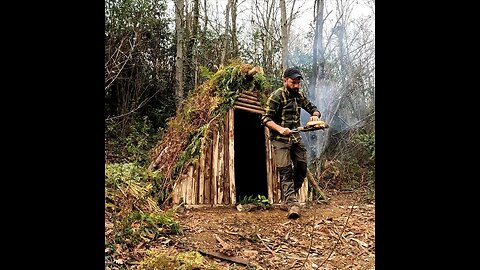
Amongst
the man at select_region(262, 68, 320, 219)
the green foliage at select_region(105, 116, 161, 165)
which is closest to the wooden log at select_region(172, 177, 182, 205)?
the man at select_region(262, 68, 320, 219)

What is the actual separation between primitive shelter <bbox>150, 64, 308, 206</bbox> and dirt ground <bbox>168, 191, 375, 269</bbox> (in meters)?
0.28

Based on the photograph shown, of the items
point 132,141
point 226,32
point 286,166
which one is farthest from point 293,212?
point 226,32

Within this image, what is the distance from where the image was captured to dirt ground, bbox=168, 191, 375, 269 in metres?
3.53

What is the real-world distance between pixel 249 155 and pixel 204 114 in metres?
1.27

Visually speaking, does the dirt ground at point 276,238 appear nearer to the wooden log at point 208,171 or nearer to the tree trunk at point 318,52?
the wooden log at point 208,171

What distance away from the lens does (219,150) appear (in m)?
5.29

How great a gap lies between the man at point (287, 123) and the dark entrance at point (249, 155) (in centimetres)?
143

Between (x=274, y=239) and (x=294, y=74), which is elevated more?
(x=294, y=74)

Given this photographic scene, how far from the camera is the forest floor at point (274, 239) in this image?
3.52m

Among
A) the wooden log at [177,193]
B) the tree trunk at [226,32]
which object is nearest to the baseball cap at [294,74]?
the wooden log at [177,193]

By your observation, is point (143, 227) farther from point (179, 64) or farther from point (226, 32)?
point (226, 32)
